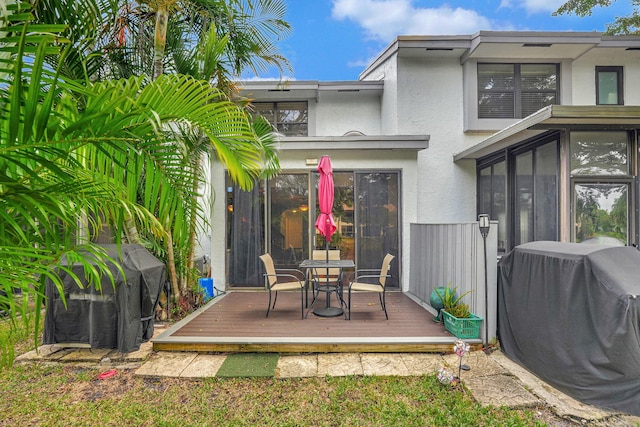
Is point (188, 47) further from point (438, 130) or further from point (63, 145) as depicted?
point (438, 130)

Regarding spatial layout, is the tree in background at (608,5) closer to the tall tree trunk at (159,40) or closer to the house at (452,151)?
the house at (452,151)

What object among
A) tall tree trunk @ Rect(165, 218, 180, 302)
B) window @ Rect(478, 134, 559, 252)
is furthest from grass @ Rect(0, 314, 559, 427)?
window @ Rect(478, 134, 559, 252)

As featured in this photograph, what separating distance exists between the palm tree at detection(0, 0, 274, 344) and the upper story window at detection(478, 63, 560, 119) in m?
7.33

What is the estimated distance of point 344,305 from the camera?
5320 mm

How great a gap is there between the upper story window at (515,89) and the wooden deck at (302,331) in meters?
5.05

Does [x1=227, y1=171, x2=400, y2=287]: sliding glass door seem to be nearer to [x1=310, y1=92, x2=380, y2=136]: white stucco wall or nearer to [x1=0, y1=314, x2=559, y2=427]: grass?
[x1=310, y1=92, x2=380, y2=136]: white stucco wall

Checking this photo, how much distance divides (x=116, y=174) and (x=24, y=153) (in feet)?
1.99

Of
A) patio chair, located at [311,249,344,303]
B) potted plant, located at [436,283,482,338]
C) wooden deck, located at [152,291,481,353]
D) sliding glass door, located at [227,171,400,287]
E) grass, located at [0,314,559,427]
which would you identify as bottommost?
grass, located at [0,314,559,427]

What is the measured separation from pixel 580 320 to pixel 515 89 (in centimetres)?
613

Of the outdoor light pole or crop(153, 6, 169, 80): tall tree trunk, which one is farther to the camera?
crop(153, 6, 169, 80): tall tree trunk

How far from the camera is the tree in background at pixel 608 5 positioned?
10562 millimetres

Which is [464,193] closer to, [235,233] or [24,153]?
[235,233]

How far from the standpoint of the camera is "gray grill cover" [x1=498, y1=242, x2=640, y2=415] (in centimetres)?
254

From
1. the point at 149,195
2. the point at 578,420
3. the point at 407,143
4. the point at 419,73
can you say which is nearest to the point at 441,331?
the point at 578,420
